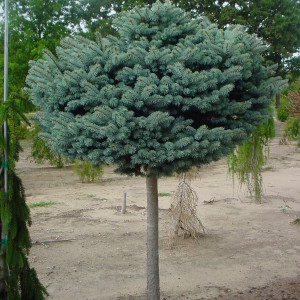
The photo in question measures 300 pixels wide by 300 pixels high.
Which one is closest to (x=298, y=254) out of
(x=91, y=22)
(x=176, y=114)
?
(x=176, y=114)

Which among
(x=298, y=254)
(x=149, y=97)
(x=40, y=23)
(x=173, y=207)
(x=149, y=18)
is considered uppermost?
(x=40, y=23)

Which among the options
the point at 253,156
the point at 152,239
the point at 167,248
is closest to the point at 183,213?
the point at 167,248

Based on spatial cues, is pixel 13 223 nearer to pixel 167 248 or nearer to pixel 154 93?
pixel 154 93

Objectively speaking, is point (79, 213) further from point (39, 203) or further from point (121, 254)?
point (121, 254)

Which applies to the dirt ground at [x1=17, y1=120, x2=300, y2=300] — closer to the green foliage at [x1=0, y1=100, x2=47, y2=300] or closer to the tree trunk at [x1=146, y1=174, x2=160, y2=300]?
the tree trunk at [x1=146, y1=174, x2=160, y2=300]

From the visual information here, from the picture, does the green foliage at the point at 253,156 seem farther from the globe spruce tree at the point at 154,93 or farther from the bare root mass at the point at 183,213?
the globe spruce tree at the point at 154,93

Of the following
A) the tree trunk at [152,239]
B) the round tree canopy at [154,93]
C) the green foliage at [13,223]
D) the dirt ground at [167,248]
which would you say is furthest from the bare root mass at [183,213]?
the green foliage at [13,223]

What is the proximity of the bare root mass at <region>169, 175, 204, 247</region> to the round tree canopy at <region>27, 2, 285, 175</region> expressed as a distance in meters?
3.31

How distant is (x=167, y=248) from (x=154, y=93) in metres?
4.28

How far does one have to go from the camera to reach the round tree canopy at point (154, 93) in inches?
158

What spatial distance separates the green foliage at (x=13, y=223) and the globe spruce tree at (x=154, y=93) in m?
0.67

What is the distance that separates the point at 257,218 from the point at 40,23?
16.2 metres

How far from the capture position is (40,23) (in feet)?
72.7

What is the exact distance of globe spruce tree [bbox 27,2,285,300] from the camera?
4.01 m
